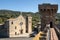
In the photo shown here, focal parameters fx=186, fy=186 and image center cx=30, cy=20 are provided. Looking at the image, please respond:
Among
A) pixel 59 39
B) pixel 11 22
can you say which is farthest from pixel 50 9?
pixel 11 22

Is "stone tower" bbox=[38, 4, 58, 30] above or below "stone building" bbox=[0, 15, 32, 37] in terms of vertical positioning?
above

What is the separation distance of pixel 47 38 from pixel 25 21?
33.8m

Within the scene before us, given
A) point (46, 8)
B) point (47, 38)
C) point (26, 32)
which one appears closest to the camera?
point (47, 38)

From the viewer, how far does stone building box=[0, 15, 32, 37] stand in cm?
4041

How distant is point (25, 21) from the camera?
43062 millimetres

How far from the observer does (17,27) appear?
42250mm

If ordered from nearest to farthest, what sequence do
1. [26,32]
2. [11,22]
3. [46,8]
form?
[46,8] < [11,22] < [26,32]

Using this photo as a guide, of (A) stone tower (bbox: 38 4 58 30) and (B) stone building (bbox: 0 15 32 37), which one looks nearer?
(A) stone tower (bbox: 38 4 58 30)

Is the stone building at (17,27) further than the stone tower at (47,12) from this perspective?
Yes

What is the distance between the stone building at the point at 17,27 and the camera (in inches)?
1591

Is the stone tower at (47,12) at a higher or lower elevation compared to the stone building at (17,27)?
higher

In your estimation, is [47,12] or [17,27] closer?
[47,12]

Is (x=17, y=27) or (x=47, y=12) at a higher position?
(x=47, y=12)

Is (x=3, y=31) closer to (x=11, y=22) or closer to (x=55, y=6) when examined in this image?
(x=11, y=22)
